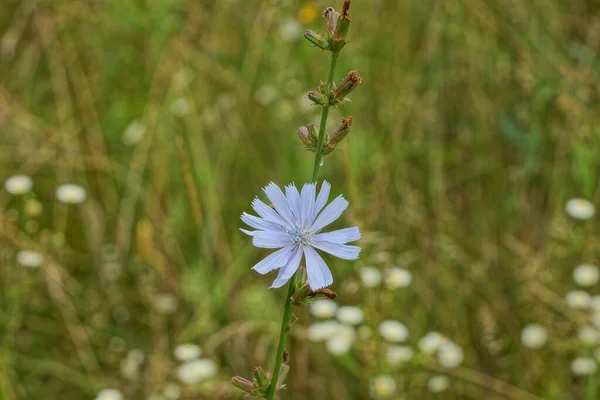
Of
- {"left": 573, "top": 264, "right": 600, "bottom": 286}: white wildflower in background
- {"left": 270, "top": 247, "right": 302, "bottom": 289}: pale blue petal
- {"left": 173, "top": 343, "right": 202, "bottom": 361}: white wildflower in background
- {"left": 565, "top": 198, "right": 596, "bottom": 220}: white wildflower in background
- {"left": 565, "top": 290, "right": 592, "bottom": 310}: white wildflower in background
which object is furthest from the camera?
{"left": 565, "top": 198, "right": 596, "bottom": 220}: white wildflower in background

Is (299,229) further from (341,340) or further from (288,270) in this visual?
(341,340)

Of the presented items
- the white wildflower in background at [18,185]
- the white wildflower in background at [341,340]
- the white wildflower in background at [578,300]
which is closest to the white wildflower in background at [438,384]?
the white wildflower in background at [341,340]

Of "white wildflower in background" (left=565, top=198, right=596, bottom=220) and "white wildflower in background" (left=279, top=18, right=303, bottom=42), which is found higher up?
"white wildflower in background" (left=279, top=18, right=303, bottom=42)

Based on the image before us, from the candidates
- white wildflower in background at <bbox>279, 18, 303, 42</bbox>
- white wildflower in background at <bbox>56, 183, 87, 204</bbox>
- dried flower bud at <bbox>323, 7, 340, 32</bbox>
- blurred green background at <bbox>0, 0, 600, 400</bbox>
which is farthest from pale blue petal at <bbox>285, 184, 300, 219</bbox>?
white wildflower in background at <bbox>279, 18, 303, 42</bbox>

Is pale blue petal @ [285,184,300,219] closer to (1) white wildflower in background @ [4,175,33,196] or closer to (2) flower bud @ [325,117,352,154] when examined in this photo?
(2) flower bud @ [325,117,352,154]

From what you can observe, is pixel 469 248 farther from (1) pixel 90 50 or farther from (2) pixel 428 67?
(1) pixel 90 50

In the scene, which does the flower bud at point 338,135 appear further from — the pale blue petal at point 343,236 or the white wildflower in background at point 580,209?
the white wildflower in background at point 580,209

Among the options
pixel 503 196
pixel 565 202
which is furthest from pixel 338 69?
pixel 565 202

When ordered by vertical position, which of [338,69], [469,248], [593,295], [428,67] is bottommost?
[593,295]
